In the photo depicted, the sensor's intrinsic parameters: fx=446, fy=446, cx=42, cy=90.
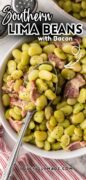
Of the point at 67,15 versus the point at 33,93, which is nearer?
the point at 33,93

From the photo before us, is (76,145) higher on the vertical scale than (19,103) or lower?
lower

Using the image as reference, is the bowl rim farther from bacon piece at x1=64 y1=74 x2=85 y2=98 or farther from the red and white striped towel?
the red and white striped towel

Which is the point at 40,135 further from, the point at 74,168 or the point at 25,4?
the point at 25,4

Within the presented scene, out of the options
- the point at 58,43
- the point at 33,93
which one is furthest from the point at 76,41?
the point at 33,93

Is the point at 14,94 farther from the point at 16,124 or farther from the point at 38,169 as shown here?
the point at 38,169

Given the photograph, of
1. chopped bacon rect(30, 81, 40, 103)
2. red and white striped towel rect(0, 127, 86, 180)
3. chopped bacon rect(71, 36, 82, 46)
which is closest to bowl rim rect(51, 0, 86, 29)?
chopped bacon rect(71, 36, 82, 46)

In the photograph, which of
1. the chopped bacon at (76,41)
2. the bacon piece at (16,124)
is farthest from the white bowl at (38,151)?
the chopped bacon at (76,41)

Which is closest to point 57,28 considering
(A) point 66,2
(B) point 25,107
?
(A) point 66,2
